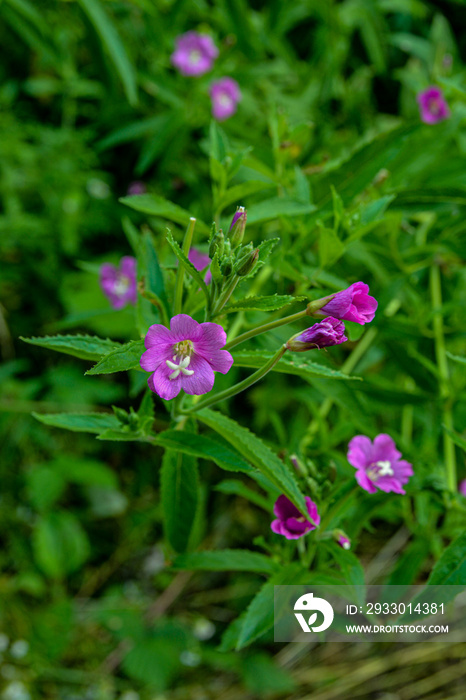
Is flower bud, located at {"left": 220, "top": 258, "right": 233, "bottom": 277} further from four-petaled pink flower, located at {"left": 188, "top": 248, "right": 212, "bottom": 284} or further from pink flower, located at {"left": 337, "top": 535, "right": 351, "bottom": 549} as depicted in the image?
four-petaled pink flower, located at {"left": 188, "top": 248, "right": 212, "bottom": 284}

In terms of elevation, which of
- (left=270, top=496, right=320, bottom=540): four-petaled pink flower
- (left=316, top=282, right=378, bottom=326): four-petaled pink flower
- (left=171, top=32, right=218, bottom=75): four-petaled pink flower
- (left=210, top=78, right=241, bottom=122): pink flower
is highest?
(left=171, top=32, right=218, bottom=75): four-petaled pink flower

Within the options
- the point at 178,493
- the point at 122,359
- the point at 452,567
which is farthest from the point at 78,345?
the point at 452,567

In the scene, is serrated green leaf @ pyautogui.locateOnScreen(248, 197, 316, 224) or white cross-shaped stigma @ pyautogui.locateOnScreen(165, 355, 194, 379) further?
serrated green leaf @ pyautogui.locateOnScreen(248, 197, 316, 224)

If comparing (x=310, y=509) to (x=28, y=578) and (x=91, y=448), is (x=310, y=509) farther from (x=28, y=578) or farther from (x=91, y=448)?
(x=28, y=578)

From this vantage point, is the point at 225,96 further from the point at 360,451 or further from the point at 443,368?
the point at 360,451

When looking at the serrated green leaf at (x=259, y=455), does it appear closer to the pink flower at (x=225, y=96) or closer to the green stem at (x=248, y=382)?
the green stem at (x=248, y=382)

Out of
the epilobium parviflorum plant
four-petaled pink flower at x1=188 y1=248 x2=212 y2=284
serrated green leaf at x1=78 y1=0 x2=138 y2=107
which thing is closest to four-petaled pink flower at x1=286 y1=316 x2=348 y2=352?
the epilobium parviflorum plant
